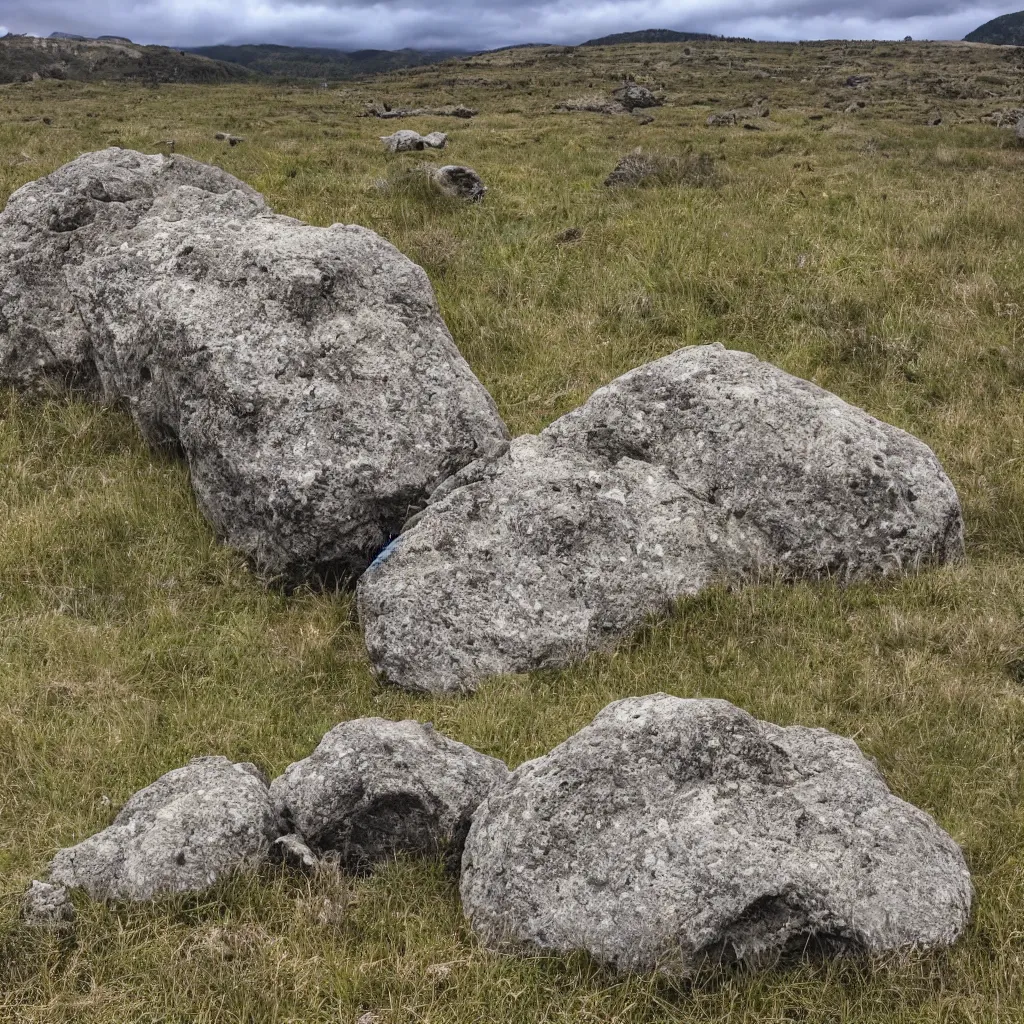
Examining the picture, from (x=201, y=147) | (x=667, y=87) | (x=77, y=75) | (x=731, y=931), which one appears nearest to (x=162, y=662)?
(x=731, y=931)

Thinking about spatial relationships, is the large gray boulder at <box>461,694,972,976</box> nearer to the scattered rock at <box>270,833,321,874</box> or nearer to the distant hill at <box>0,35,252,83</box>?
the scattered rock at <box>270,833,321,874</box>

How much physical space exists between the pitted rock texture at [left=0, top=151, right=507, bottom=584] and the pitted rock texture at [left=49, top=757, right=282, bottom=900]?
3.23 m

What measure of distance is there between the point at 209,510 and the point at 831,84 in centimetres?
6948

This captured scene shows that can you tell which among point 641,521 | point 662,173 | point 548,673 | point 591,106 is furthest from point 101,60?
point 548,673

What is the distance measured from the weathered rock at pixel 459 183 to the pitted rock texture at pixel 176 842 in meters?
14.6

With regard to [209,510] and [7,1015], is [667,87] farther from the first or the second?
[7,1015]

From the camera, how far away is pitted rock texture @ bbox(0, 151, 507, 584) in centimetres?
809

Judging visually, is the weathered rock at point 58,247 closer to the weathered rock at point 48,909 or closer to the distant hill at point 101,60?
the weathered rock at point 48,909

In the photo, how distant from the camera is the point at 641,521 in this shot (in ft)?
25.8

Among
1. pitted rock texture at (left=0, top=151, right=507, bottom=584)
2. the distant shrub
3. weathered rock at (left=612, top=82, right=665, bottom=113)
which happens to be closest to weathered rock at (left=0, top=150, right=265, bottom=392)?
pitted rock texture at (left=0, top=151, right=507, bottom=584)

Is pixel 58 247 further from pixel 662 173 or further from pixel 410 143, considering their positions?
pixel 410 143

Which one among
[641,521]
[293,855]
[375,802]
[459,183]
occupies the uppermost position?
[459,183]

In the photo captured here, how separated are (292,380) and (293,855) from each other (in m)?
4.73

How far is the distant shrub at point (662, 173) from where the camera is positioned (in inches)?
752
